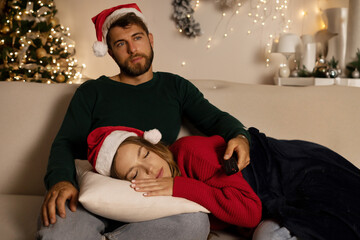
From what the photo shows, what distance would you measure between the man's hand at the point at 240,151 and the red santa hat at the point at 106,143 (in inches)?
10.3

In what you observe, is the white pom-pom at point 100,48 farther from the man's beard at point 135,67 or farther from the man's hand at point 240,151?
the man's hand at point 240,151

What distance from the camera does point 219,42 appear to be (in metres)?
4.03

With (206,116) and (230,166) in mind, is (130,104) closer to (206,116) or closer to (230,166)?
(206,116)

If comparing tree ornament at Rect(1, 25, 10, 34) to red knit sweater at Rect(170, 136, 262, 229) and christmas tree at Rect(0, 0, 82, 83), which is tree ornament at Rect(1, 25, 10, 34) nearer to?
christmas tree at Rect(0, 0, 82, 83)

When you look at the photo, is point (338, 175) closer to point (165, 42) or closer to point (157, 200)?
point (157, 200)

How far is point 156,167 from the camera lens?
118cm

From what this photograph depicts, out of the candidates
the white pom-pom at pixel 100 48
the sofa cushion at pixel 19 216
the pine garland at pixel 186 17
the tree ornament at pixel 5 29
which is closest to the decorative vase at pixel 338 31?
the pine garland at pixel 186 17

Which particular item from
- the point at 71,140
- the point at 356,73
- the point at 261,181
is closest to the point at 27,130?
the point at 71,140

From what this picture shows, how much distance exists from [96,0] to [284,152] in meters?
3.64

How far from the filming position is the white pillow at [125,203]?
3.34 ft

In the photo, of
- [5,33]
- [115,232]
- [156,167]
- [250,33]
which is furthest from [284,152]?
[5,33]

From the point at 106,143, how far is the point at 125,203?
0.26 meters

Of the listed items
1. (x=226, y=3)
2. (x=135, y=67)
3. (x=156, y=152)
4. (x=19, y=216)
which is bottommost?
(x=19, y=216)

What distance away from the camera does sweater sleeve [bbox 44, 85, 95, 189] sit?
127cm
